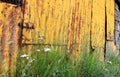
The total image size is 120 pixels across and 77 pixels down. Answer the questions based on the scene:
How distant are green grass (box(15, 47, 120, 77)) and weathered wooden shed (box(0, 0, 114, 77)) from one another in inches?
6.6

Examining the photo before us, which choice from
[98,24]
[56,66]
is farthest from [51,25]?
[98,24]

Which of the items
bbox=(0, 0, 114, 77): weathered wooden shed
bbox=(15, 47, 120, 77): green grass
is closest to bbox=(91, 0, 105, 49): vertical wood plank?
bbox=(0, 0, 114, 77): weathered wooden shed

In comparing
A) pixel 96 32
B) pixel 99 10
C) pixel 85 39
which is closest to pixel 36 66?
pixel 85 39

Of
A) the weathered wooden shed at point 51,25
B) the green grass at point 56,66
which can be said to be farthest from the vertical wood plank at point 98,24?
the green grass at point 56,66

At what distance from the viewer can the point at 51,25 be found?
3529 millimetres

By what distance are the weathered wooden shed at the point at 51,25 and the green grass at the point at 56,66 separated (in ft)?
0.55

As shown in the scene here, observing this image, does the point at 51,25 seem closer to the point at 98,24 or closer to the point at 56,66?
the point at 56,66

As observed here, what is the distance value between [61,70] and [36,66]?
288 millimetres

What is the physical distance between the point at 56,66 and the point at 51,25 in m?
0.78

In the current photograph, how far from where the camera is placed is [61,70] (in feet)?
9.71

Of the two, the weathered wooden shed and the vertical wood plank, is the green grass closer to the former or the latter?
the weathered wooden shed

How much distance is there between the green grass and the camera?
278 cm

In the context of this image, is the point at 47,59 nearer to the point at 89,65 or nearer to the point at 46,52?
the point at 46,52

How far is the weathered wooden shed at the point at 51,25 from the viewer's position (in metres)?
2.80
